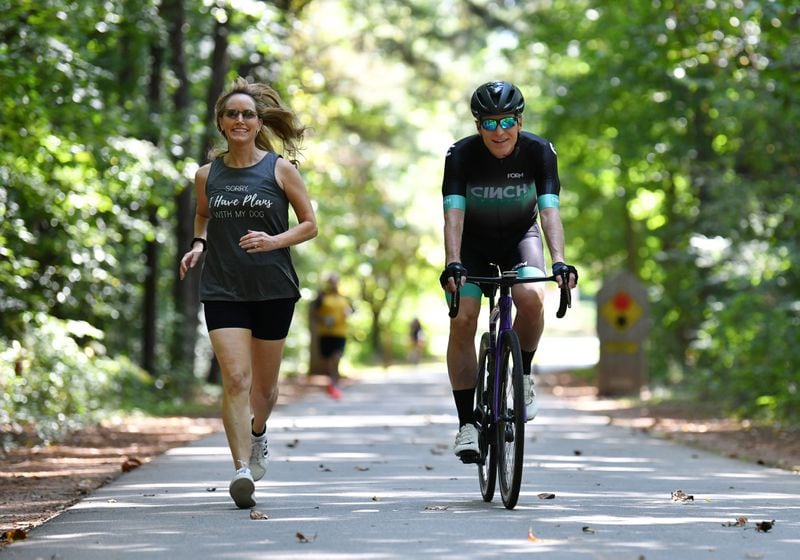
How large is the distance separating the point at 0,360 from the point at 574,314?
345 ft

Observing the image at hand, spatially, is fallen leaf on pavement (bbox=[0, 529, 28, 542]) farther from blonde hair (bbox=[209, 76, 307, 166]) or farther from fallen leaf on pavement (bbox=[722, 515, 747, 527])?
fallen leaf on pavement (bbox=[722, 515, 747, 527])

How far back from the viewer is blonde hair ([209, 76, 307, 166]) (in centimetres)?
854

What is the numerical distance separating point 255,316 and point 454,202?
1.30 m

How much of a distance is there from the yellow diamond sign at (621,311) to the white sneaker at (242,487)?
54.4ft

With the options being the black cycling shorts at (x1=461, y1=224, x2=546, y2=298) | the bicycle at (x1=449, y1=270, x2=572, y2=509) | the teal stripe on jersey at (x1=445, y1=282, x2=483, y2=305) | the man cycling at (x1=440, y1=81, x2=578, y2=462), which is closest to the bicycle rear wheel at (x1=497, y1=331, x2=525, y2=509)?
the bicycle at (x1=449, y1=270, x2=572, y2=509)

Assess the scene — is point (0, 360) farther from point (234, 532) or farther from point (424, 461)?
point (234, 532)

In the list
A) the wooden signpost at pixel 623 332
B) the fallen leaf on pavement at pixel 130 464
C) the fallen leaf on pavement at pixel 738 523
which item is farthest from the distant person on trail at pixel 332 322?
the fallen leaf on pavement at pixel 738 523

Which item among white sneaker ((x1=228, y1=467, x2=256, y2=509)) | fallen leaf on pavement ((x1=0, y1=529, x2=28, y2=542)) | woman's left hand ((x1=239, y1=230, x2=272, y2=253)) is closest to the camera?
fallen leaf on pavement ((x1=0, y1=529, x2=28, y2=542))

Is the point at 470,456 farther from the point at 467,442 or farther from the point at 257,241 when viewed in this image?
the point at 257,241

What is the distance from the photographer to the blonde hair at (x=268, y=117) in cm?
854

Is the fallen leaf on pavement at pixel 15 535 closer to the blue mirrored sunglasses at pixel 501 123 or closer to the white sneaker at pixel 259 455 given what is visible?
the white sneaker at pixel 259 455

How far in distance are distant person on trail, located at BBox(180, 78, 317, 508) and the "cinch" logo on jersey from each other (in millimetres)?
958

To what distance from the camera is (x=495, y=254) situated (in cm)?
849

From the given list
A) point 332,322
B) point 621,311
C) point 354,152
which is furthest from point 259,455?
point 354,152
